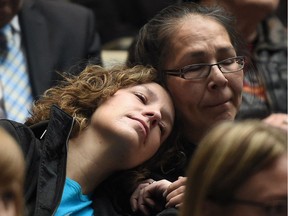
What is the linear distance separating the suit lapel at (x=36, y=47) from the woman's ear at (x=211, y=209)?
1480 mm

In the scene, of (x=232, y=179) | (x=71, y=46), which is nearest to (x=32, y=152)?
(x=232, y=179)

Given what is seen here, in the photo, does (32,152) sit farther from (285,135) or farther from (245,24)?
(245,24)

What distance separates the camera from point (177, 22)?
7.50 ft

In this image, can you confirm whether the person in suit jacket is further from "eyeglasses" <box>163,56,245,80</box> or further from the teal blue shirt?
the teal blue shirt

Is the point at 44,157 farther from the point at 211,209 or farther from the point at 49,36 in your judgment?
the point at 49,36

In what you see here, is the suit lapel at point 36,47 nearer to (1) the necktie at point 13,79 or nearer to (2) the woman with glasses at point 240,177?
(1) the necktie at point 13,79

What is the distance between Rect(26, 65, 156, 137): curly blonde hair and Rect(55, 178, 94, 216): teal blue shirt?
0.15m

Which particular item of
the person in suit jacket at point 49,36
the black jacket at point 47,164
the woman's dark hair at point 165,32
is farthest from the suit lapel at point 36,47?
the black jacket at point 47,164

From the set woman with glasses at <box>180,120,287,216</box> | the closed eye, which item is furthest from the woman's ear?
the closed eye

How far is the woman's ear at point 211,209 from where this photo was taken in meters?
1.42

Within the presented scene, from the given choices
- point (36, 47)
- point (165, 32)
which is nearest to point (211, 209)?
point (165, 32)

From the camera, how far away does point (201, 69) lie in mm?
2172

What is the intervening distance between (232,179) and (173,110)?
2.43 ft

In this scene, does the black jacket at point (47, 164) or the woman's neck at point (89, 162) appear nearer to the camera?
the black jacket at point (47, 164)
